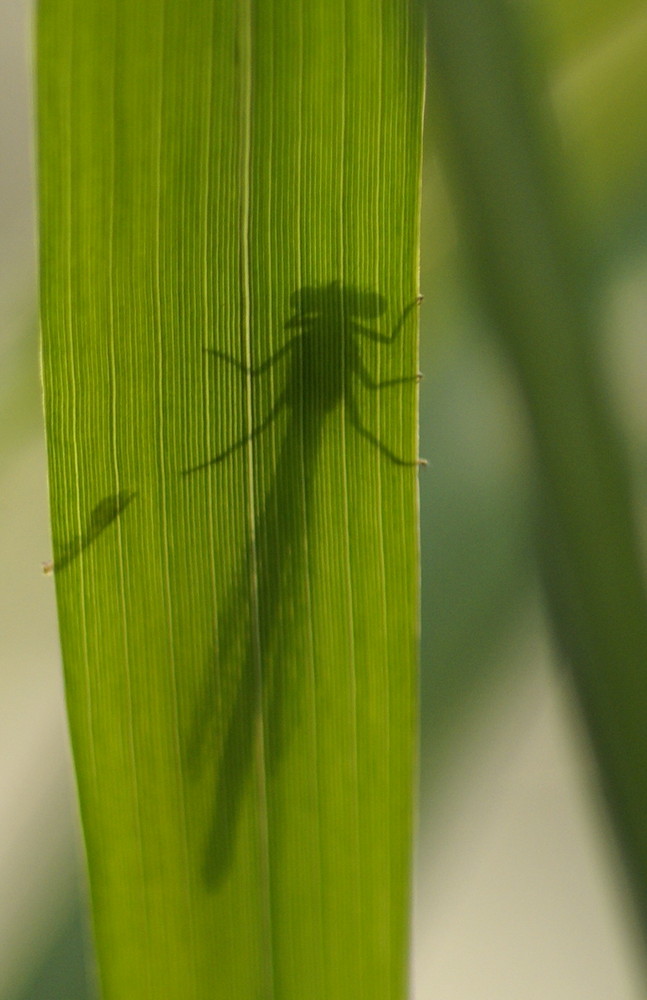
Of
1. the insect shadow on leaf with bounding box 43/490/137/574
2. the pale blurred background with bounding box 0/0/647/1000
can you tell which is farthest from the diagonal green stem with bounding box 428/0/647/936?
the insect shadow on leaf with bounding box 43/490/137/574

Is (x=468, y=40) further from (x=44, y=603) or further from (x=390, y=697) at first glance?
(x=44, y=603)

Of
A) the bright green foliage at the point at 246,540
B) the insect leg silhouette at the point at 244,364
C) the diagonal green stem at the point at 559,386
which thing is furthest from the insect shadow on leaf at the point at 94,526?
the diagonal green stem at the point at 559,386

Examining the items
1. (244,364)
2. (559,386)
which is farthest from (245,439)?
(559,386)

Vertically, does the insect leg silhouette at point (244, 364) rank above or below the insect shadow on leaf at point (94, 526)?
above

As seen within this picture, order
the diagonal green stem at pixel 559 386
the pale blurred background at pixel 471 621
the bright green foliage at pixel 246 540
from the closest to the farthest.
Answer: the diagonal green stem at pixel 559 386
the bright green foliage at pixel 246 540
the pale blurred background at pixel 471 621

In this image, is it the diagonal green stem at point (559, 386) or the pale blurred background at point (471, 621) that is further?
the pale blurred background at point (471, 621)

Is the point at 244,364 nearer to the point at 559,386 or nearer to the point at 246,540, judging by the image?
the point at 246,540

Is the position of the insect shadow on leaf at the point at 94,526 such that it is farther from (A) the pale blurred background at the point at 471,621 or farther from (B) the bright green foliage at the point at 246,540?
(A) the pale blurred background at the point at 471,621

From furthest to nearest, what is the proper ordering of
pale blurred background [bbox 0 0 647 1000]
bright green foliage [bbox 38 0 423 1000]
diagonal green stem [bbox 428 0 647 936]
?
pale blurred background [bbox 0 0 647 1000] → bright green foliage [bbox 38 0 423 1000] → diagonal green stem [bbox 428 0 647 936]

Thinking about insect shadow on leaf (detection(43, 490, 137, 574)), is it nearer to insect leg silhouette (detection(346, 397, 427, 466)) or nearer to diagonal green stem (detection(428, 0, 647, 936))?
insect leg silhouette (detection(346, 397, 427, 466))
